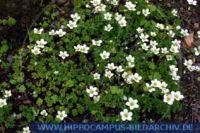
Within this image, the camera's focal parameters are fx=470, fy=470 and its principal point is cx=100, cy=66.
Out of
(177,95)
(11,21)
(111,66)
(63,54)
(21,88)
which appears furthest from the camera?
(11,21)

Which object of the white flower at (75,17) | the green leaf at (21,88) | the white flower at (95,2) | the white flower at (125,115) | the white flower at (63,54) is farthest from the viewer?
the white flower at (95,2)

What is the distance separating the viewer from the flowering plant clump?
450cm

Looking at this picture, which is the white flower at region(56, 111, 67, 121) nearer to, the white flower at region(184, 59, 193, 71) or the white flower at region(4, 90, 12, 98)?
the white flower at region(4, 90, 12, 98)

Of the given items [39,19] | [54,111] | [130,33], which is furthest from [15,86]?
[130,33]

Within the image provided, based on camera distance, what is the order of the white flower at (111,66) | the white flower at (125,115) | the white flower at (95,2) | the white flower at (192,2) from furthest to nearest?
1. the white flower at (192,2)
2. the white flower at (95,2)
3. the white flower at (111,66)
4. the white flower at (125,115)

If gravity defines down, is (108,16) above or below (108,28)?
above

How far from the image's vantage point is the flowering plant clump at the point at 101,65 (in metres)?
4.50

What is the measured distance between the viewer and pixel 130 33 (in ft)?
16.6

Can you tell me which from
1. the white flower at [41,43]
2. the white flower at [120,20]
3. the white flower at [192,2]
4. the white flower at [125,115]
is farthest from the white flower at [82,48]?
the white flower at [192,2]

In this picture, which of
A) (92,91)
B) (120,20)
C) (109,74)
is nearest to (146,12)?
(120,20)

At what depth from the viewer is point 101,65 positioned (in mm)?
4742

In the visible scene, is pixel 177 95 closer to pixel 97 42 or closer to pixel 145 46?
pixel 145 46

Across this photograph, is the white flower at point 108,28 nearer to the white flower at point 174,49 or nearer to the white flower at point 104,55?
the white flower at point 104,55

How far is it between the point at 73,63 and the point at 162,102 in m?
0.98
